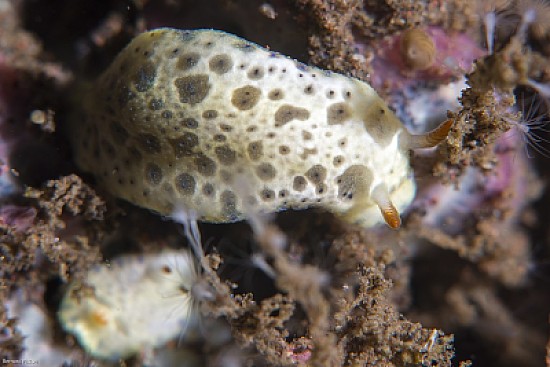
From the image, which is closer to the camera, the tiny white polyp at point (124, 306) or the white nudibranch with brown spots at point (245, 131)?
the white nudibranch with brown spots at point (245, 131)

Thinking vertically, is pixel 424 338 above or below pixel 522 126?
below

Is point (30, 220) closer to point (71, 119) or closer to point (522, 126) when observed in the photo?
point (71, 119)

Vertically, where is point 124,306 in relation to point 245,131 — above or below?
below

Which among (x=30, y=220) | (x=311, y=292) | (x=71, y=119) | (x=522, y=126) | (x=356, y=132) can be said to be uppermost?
(x=522, y=126)

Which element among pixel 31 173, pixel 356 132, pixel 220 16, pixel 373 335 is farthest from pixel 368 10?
pixel 31 173

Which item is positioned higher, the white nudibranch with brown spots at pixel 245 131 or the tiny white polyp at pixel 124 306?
the white nudibranch with brown spots at pixel 245 131
